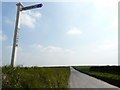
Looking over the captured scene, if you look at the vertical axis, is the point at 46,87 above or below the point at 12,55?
below

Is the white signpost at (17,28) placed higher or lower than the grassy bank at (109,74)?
higher

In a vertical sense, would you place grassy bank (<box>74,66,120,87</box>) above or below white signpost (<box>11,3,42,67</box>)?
below

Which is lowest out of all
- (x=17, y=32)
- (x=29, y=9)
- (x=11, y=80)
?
(x=11, y=80)

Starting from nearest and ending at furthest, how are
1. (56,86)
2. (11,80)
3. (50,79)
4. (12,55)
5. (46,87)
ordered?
→ (11,80), (46,87), (50,79), (56,86), (12,55)

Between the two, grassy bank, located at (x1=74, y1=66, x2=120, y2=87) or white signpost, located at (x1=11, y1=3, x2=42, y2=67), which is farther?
grassy bank, located at (x1=74, y1=66, x2=120, y2=87)

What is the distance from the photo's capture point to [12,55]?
14.9 m

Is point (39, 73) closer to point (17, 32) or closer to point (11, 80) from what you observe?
point (11, 80)

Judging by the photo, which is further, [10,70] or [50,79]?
[50,79]

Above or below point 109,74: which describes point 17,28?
above

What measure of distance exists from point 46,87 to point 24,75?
1307 mm

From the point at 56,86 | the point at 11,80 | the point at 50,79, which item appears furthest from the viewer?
the point at 56,86

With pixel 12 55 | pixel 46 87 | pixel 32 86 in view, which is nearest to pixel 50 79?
pixel 46 87

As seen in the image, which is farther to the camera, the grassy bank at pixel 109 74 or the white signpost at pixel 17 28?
the grassy bank at pixel 109 74

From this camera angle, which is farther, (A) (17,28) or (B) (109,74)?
(B) (109,74)
